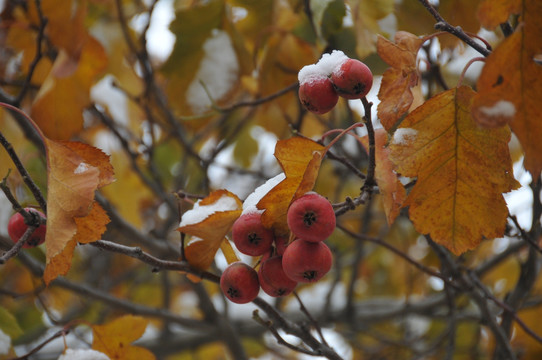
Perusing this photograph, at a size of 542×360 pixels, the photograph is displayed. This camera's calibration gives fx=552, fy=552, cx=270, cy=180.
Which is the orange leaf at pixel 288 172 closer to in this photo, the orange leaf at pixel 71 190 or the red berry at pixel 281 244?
the red berry at pixel 281 244

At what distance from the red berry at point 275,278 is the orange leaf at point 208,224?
13 centimetres

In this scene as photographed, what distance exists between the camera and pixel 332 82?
1.02 m

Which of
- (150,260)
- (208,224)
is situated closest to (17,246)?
(150,260)

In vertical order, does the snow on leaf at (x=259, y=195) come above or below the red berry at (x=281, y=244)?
above

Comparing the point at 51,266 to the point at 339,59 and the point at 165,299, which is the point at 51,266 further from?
the point at 165,299

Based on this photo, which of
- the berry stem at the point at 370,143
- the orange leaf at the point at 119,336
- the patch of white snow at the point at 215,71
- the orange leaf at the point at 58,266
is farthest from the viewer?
the patch of white snow at the point at 215,71

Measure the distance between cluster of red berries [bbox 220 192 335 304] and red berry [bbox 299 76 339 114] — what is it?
167mm

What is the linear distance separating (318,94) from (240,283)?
1.34 ft

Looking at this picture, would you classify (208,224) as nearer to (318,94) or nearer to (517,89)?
(318,94)

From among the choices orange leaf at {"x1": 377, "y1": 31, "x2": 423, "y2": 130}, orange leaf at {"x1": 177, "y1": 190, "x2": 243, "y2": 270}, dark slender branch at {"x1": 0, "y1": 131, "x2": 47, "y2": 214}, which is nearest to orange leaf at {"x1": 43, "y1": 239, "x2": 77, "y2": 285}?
dark slender branch at {"x1": 0, "y1": 131, "x2": 47, "y2": 214}

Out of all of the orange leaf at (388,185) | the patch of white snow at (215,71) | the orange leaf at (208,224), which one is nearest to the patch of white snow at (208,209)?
the orange leaf at (208,224)

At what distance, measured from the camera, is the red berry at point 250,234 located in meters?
1.10

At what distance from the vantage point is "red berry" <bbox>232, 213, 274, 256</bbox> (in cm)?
110

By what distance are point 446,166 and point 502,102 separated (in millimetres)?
212
